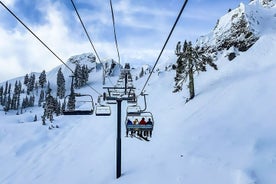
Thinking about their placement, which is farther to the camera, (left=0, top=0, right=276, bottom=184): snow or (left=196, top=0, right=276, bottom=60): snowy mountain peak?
(left=196, top=0, right=276, bottom=60): snowy mountain peak

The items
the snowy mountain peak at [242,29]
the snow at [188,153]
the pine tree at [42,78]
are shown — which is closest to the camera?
the snow at [188,153]

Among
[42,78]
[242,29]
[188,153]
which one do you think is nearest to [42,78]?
[42,78]

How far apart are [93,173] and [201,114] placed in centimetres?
920

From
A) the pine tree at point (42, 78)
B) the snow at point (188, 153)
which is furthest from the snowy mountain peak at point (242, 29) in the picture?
the pine tree at point (42, 78)

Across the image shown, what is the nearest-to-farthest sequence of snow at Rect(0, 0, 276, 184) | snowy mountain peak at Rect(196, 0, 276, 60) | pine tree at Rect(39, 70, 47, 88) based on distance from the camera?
snow at Rect(0, 0, 276, 184), snowy mountain peak at Rect(196, 0, 276, 60), pine tree at Rect(39, 70, 47, 88)

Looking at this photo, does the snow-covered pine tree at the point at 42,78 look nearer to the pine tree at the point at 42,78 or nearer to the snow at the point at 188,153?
the pine tree at the point at 42,78

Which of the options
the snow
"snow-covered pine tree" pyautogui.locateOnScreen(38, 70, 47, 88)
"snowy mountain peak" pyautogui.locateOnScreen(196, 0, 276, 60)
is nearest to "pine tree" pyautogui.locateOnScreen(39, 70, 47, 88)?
"snow-covered pine tree" pyautogui.locateOnScreen(38, 70, 47, 88)

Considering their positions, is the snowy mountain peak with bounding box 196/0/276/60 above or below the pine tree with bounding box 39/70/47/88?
below

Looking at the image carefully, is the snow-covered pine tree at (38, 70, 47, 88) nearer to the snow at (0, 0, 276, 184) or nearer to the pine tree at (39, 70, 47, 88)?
the pine tree at (39, 70, 47, 88)

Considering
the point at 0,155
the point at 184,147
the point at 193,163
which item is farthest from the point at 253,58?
the point at 0,155

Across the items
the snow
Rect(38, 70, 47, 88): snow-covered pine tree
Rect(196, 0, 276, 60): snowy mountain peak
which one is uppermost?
Rect(38, 70, 47, 88): snow-covered pine tree

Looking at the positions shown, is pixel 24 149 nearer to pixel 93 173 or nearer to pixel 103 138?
pixel 103 138

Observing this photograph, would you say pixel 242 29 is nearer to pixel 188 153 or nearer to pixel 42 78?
pixel 188 153

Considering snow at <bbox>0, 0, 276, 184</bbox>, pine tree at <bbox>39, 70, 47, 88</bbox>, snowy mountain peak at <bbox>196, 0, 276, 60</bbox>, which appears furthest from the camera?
pine tree at <bbox>39, 70, 47, 88</bbox>
